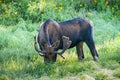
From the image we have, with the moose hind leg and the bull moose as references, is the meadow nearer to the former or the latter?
the moose hind leg

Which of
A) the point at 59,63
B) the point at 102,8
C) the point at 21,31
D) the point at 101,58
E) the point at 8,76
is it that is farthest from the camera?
the point at 102,8

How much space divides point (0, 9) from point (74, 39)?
660cm

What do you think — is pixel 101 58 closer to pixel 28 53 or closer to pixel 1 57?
pixel 28 53

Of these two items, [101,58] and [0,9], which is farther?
[0,9]

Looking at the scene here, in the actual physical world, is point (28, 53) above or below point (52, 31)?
below

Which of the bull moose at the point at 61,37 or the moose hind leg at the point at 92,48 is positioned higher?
the bull moose at the point at 61,37

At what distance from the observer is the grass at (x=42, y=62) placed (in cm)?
998

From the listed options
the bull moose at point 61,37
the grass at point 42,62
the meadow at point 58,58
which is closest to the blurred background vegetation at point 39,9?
the meadow at point 58,58

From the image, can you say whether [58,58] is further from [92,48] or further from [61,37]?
[92,48]

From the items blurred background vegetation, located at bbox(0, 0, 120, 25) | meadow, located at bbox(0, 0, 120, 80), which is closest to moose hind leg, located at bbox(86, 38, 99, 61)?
meadow, located at bbox(0, 0, 120, 80)

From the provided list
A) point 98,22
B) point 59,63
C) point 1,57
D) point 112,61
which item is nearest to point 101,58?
point 112,61

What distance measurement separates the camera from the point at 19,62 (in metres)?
11.4

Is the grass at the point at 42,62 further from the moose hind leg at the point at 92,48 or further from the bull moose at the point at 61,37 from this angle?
the bull moose at the point at 61,37

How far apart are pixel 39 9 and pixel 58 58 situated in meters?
5.83
